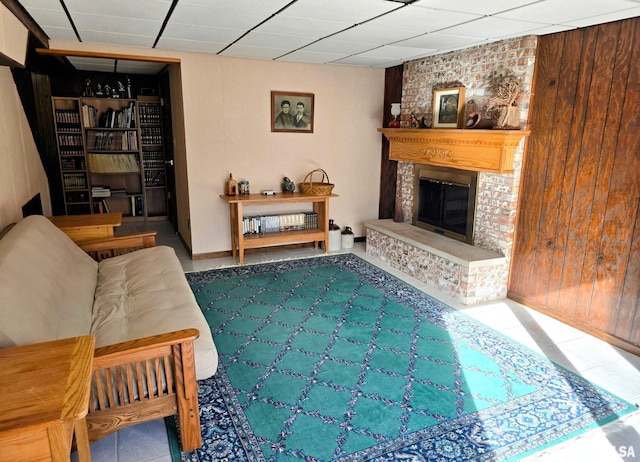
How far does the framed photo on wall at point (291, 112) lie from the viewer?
5.04m

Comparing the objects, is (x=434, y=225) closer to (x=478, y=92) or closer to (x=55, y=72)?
(x=478, y=92)

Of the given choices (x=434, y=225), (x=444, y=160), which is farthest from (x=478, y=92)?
(x=434, y=225)

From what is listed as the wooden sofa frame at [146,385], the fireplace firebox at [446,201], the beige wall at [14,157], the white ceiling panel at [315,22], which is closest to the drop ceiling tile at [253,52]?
the white ceiling panel at [315,22]

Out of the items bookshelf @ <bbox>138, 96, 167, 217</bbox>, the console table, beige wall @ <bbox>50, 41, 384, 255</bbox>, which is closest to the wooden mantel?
beige wall @ <bbox>50, 41, 384, 255</bbox>

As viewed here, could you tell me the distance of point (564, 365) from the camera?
285cm

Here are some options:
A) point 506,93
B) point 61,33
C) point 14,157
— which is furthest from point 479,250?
point 61,33

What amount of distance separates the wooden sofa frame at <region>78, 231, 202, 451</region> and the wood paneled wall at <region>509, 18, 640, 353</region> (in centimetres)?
291

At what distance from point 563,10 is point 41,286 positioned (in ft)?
11.1

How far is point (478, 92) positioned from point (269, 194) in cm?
244

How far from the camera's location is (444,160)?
4.40 m

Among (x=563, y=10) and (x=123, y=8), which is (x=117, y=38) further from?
(x=563, y=10)

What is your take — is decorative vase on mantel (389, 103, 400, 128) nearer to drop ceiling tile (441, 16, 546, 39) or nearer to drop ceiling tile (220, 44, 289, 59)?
drop ceiling tile (220, 44, 289, 59)

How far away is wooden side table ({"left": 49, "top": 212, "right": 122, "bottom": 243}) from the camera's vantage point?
3.49 m

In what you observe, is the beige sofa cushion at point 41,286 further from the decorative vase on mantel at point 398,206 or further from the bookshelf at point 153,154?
the bookshelf at point 153,154
